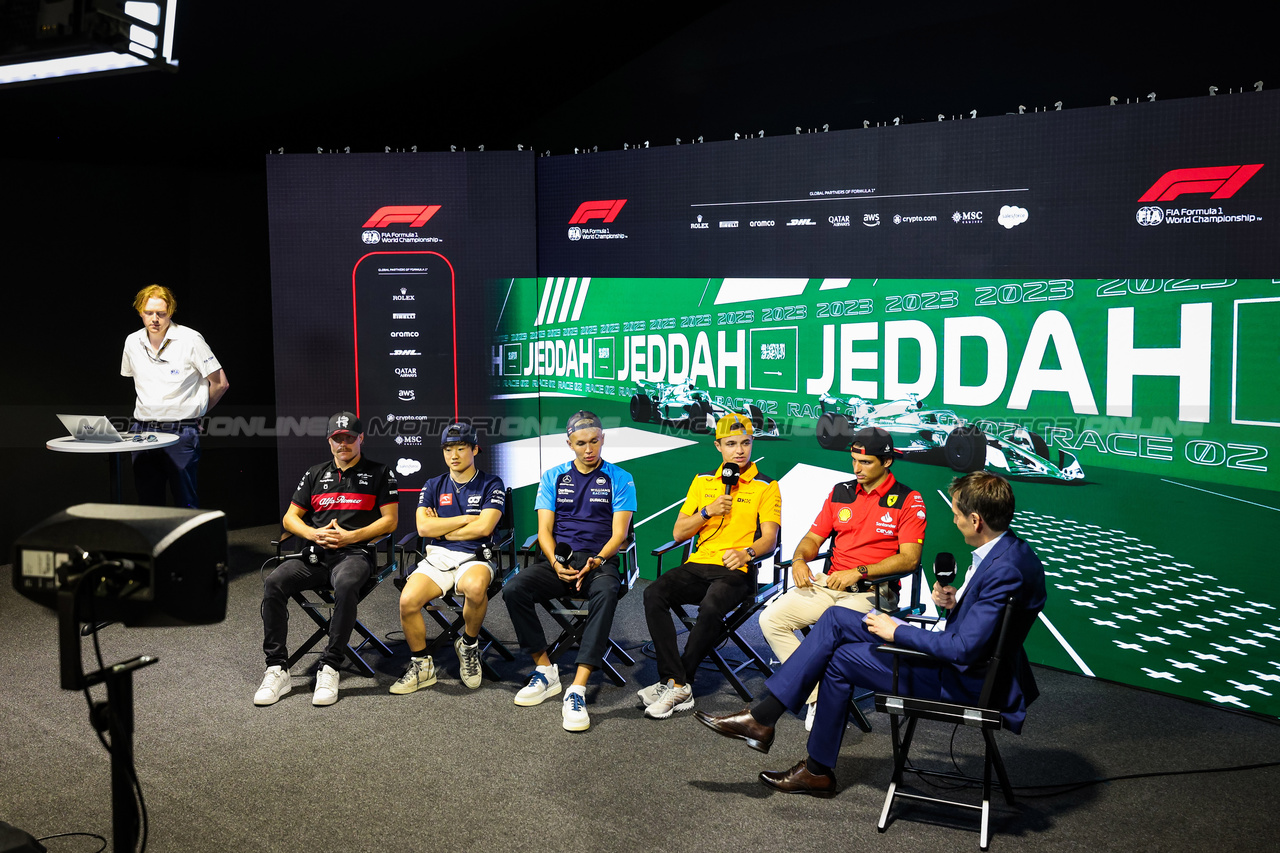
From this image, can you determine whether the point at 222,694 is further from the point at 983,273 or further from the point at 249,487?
the point at 983,273

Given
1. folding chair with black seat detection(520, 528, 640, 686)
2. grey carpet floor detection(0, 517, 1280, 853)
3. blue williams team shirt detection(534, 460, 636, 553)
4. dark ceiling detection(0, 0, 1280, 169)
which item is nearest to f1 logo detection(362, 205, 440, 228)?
dark ceiling detection(0, 0, 1280, 169)

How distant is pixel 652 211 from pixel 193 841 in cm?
393

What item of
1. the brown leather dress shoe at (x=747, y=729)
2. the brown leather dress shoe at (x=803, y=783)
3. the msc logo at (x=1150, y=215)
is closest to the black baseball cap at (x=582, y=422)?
the brown leather dress shoe at (x=747, y=729)

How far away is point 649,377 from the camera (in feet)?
19.1

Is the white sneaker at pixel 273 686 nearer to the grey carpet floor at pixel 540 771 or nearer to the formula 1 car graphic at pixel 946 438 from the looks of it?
the grey carpet floor at pixel 540 771

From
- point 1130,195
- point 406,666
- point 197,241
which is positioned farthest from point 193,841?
point 197,241

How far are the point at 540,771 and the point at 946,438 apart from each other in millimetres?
2529

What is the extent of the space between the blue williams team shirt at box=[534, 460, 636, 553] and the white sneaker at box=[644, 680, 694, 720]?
0.72m

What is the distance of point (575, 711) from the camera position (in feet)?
12.3

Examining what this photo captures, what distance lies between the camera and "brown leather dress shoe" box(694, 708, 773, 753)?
3373 millimetres

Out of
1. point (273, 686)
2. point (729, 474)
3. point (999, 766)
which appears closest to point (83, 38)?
point (273, 686)

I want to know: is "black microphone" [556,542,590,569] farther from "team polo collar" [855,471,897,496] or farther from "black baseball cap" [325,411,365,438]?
"team polo collar" [855,471,897,496]

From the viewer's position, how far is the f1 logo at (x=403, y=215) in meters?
6.04

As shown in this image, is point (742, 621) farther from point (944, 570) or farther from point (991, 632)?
point (991, 632)
